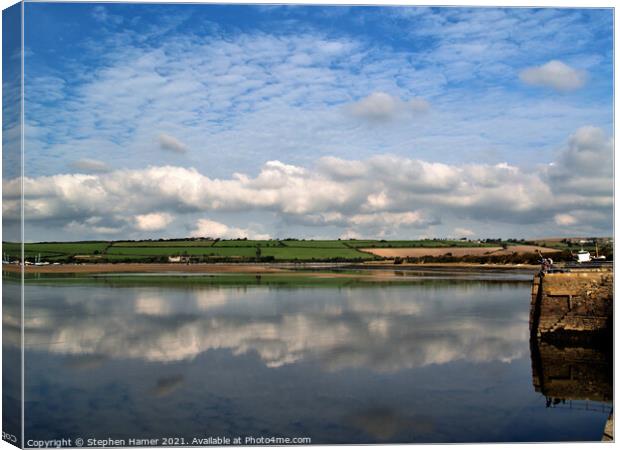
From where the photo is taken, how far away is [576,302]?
1262 cm

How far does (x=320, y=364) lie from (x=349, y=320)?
4944 millimetres

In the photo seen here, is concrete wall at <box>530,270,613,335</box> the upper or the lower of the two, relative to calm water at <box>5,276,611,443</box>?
upper

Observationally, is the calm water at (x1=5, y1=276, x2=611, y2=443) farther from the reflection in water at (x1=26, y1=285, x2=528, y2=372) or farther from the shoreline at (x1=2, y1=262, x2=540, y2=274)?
the shoreline at (x1=2, y1=262, x2=540, y2=274)

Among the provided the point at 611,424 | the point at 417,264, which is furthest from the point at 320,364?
the point at 417,264

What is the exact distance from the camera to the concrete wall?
12391mm

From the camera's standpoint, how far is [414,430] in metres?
7.70

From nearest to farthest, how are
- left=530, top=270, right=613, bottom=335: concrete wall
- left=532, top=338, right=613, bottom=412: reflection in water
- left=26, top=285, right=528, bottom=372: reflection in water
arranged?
left=532, top=338, right=613, bottom=412: reflection in water → left=26, top=285, right=528, bottom=372: reflection in water → left=530, top=270, right=613, bottom=335: concrete wall

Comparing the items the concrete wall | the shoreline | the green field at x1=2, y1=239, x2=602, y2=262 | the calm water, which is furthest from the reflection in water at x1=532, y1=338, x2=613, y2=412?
the shoreline

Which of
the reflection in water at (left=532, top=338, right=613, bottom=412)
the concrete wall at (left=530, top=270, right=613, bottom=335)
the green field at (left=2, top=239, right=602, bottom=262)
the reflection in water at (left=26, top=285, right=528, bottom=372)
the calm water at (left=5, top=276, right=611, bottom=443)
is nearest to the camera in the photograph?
the calm water at (left=5, top=276, right=611, bottom=443)

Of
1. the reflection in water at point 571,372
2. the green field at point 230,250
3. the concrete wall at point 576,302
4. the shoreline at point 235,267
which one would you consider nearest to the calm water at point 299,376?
the reflection in water at point 571,372

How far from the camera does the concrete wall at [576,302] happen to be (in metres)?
12.4

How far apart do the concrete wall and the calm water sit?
785 mm

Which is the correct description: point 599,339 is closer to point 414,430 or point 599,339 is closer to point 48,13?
point 414,430

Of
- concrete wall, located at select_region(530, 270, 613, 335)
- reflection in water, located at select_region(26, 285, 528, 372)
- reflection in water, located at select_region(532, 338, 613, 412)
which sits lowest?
reflection in water, located at select_region(532, 338, 613, 412)
